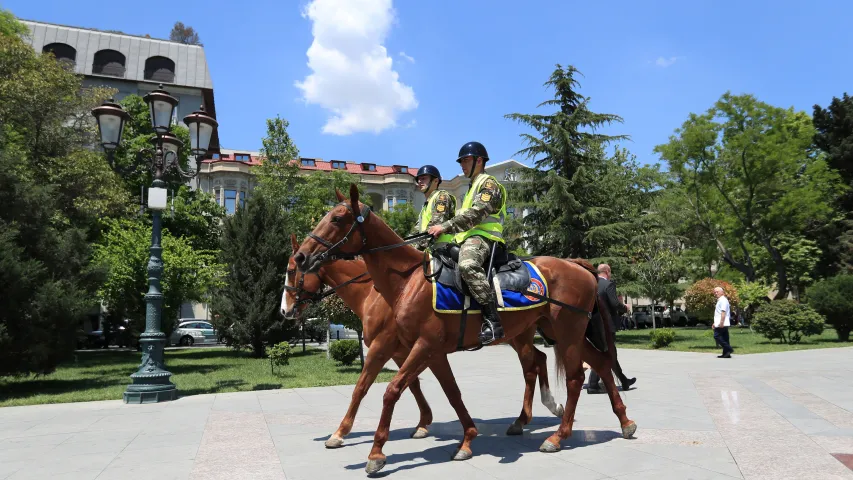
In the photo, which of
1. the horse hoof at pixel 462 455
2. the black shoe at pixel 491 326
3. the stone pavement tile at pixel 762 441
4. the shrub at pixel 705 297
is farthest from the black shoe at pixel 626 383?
the shrub at pixel 705 297

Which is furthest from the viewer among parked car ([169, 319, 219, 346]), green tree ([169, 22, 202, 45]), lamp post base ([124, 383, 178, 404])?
green tree ([169, 22, 202, 45])

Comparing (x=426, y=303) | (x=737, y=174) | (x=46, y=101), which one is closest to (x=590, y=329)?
(x=426, y=303)

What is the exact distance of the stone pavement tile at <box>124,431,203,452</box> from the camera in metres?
6.21

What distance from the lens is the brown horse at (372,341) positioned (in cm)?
591

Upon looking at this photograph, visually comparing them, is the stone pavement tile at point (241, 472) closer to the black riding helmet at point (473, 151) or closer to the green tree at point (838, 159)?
the black riding helmet at point (473, 151)

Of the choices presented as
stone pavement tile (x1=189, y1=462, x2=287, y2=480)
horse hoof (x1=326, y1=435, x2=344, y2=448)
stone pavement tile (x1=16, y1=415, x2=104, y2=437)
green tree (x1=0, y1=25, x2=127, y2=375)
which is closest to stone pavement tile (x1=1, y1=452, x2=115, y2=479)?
stone pavement tile (x1=189, y1=462, x2=287, y2=480)

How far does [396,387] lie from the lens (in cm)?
515

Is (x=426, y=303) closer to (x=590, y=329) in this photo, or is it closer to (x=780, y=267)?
(x=590, y=329)

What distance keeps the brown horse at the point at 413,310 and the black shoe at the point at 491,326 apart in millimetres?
125

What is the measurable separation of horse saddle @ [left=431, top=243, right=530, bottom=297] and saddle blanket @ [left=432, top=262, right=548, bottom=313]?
5cm

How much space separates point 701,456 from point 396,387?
9.97ft

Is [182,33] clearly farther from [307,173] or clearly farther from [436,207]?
[436,207]

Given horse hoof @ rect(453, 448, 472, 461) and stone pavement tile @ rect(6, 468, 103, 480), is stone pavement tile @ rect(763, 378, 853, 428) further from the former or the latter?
stone pavement tile @ rect(6, 468, 103, 480)

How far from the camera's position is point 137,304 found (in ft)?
59.4
